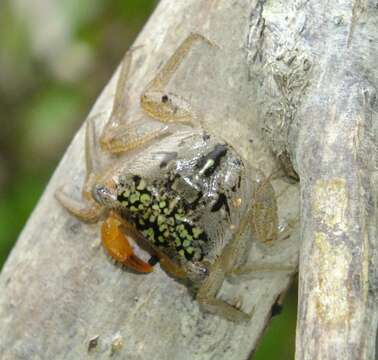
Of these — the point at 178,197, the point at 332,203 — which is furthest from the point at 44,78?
the point at 332,203

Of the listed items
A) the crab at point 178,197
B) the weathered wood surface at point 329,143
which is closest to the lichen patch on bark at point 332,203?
the weathered wood surface at point 329,143

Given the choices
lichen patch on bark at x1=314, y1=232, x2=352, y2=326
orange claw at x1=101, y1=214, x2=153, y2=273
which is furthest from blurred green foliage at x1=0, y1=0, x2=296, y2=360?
lichen patch on bark at x1=314, y1=232, x2=352, y2=326

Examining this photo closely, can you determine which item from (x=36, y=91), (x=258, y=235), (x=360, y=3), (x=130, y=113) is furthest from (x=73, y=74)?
(x=360, y=3)

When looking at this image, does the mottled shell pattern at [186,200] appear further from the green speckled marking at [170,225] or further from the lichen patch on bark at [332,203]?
the lichen patch on bark at [332,203]

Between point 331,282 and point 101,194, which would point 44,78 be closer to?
point 101,194

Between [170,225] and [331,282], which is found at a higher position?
[331,282]
